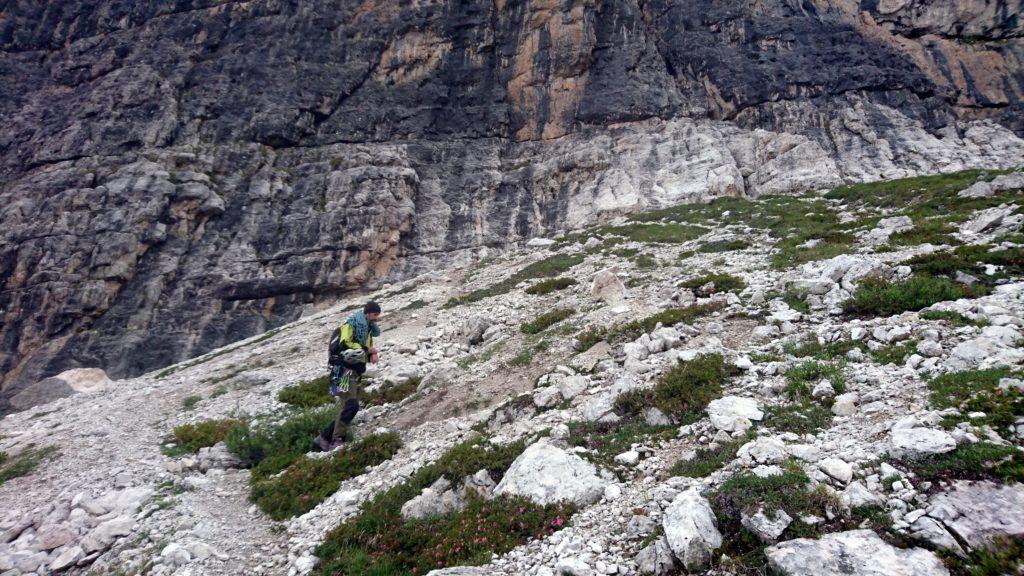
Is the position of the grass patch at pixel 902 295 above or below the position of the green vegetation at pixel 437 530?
above

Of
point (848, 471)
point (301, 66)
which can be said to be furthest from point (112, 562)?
point (301, 66)

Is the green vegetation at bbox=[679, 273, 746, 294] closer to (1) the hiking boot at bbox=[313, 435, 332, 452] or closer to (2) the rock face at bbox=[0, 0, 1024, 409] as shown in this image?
(1) the hiking boot at bbox=[313, 435, 332, 452]

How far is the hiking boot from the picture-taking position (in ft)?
33.5

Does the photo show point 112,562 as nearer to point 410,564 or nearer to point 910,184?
point 410,564

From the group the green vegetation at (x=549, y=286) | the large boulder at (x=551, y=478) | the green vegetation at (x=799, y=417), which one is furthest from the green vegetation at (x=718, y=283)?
the large boulder at (x=551, y=478)

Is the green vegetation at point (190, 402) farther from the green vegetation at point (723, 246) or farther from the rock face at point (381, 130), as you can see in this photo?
the rock face at point (381, 130)

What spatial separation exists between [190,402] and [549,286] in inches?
531

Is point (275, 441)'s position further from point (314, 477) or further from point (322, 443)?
point (314, 477)

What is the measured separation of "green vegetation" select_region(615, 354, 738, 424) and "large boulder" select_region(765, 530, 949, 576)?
3205mm

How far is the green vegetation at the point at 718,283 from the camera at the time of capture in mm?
13242

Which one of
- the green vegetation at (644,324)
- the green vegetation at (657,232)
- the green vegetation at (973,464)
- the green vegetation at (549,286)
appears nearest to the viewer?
the green vegetation at (973,464)

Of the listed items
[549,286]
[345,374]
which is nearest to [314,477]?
[345,374]

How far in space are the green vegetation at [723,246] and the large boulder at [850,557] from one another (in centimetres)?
1780

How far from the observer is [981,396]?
5.34 meters
